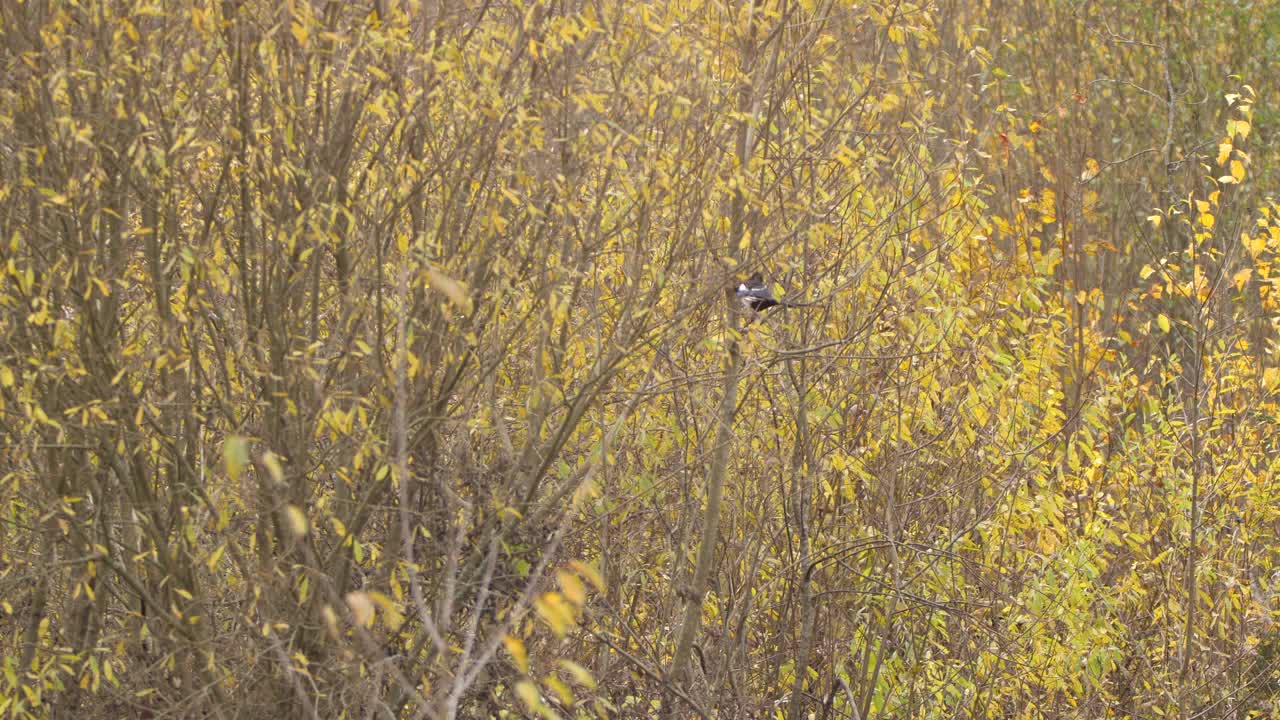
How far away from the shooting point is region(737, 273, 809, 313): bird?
540cm

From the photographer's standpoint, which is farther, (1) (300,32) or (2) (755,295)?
(2) (755,295)

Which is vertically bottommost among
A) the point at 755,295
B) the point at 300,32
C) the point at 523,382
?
the point at 523,382

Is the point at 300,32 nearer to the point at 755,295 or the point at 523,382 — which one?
the point at 523,382

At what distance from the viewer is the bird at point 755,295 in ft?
17.7

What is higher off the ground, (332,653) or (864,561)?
(332,653)

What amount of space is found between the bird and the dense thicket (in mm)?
62

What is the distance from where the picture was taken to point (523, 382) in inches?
214

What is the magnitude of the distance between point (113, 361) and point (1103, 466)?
477cm

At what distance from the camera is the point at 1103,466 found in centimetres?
732

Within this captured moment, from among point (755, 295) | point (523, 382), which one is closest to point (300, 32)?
point (523, 382)

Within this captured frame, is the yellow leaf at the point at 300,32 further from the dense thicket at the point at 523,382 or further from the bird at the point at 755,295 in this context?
the bird at the point at 755,295

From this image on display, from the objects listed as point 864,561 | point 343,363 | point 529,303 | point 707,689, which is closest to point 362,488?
point 343,363

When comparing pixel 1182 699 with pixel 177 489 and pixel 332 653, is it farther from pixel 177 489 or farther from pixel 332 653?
pixel 177 489

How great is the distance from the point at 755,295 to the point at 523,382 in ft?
2.96
